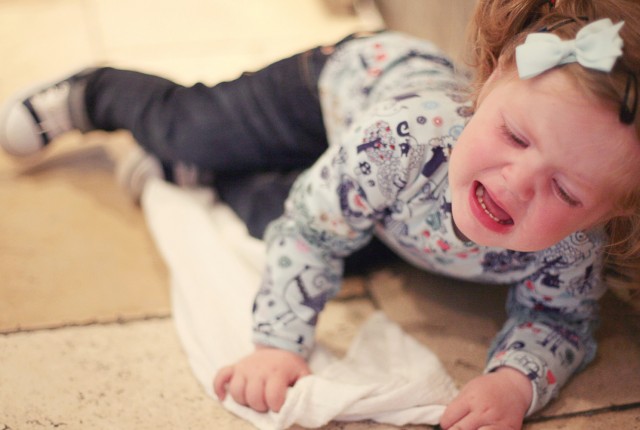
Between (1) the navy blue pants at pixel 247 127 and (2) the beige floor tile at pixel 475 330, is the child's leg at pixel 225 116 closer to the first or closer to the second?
(1) the navy blue pants at pixel 247 127

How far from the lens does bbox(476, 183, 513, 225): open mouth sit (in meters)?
0.68

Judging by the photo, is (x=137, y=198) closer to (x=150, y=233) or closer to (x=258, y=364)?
(x=150, y=233)

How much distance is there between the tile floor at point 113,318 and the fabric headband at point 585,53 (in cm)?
38

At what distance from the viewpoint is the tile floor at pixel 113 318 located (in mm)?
779

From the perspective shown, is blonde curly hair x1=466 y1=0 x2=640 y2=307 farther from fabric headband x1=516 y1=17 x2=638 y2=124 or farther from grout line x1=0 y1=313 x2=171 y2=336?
grout line x1=0 y1=313 x2=171 y2=336

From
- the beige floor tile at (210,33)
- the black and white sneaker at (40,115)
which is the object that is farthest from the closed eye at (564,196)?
the beige floor tile at (210,33)

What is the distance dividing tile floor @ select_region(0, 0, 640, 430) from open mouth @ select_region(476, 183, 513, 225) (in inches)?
9.3

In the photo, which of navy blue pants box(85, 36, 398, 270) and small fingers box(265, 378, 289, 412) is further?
navy blue pants box(85, 36, 398, 270)

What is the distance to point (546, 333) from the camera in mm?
806

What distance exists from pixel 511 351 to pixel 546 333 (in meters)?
0.05

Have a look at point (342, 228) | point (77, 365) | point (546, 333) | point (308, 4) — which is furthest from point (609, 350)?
point (308, 4)

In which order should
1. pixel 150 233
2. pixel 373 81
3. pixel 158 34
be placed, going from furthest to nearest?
1. pixel 158 34
2. pixel 150 233
3. pixel 373 81

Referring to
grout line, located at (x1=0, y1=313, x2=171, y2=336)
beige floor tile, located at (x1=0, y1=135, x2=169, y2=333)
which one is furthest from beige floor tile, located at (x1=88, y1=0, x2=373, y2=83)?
grout line, located at (x1=0, y1=313, x2=171, y2=336)

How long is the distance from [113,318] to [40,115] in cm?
39
